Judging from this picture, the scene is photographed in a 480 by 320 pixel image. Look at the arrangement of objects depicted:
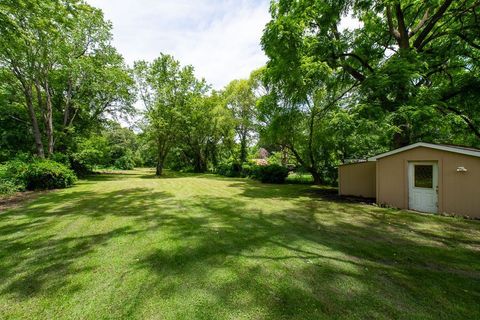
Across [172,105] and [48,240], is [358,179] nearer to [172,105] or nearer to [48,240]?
[48,240]

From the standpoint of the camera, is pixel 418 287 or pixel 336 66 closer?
pixel 418 287

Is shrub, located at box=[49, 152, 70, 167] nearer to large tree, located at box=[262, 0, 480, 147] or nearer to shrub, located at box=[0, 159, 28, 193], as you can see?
shrub, located at box=[0, 159, 28, 193]

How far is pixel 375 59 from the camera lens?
446 inches

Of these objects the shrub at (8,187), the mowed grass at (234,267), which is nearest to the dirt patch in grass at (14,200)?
the shrub at (8,187)

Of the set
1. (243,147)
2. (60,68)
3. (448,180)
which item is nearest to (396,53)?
(448,180)

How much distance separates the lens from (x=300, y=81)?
10047 mm

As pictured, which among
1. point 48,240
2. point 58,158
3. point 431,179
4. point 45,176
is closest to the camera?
point 48,240

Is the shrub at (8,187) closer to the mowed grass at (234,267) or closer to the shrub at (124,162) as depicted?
the mowed grass at (234,267)

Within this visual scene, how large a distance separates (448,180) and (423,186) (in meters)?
0.81

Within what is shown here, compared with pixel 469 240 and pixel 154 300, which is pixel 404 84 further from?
pixel 154 300

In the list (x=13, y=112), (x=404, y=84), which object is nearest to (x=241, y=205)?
(x=404, y=84)

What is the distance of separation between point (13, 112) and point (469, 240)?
2506 centimetres

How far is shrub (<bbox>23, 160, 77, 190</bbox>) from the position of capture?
10.8 meters

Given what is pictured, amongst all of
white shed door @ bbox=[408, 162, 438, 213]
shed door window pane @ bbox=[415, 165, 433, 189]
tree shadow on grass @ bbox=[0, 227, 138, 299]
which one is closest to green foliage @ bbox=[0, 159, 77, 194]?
tree shadow on grass @ bbox=[0, 227, 138, 299]
